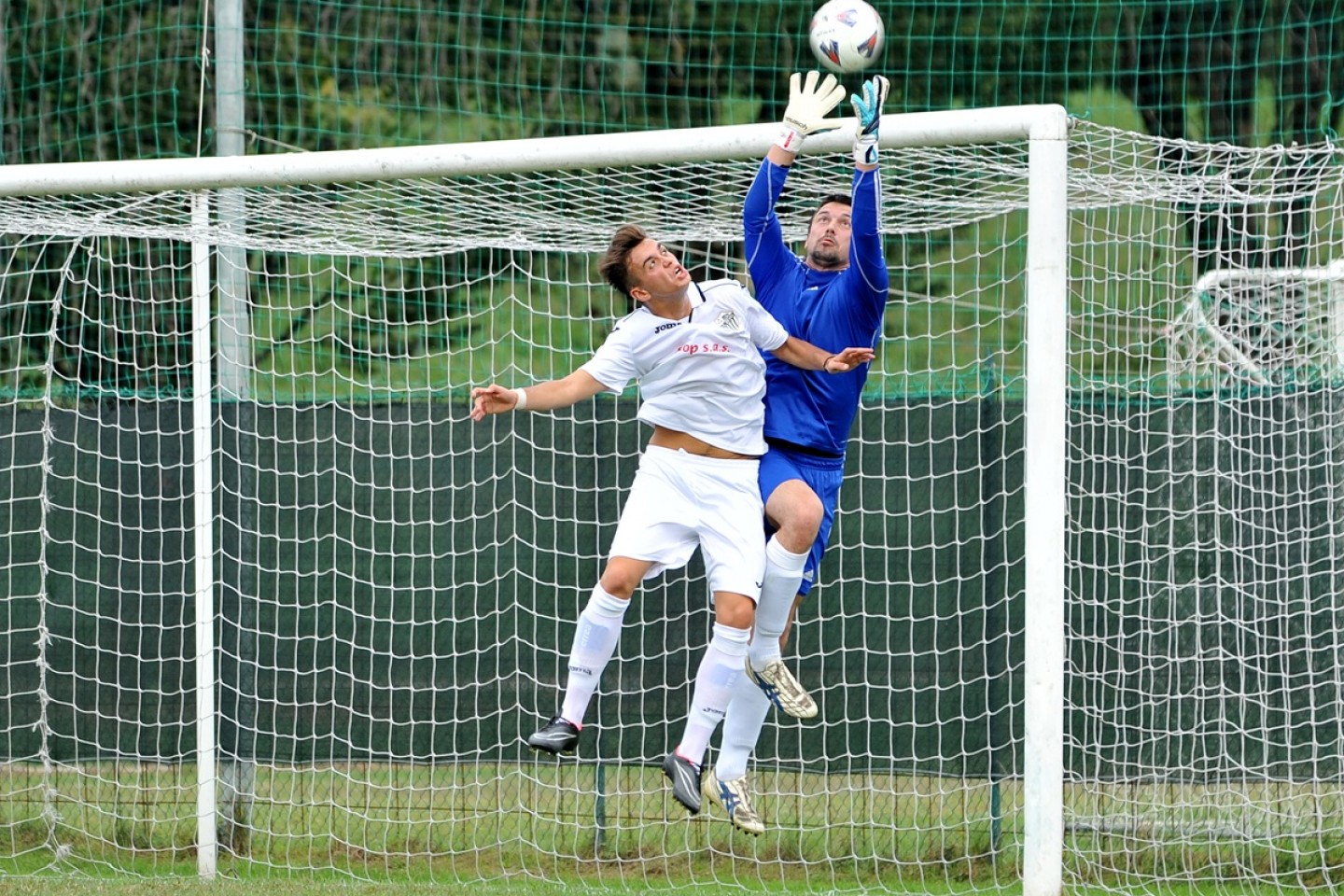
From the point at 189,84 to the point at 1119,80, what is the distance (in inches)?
297

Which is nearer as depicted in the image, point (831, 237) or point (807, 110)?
point (807, 110)

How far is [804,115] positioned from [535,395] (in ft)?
4.48

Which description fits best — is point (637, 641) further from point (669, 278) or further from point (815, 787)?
point (669, 278)

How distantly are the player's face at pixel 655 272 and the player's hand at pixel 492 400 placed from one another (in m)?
0.70

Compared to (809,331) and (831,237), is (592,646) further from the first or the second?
(831,237)

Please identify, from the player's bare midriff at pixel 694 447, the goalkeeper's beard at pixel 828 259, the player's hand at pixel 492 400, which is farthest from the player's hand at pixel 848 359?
the player's hand at pixel 492 400

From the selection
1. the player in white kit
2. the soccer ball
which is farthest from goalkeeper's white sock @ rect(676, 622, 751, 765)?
the soccer ball

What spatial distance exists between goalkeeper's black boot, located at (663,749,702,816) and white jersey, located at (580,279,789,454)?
118 cm

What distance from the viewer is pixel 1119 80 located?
13148 mm

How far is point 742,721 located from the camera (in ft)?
21.7

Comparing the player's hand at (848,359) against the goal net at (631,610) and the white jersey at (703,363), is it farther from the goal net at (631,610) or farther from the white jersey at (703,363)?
the goal net at (631,610)

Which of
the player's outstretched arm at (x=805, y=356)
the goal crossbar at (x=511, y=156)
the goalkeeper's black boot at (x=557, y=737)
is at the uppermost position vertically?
the goal crossbar at (x=511, y=156)

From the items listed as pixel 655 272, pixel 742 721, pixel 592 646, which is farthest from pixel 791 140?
pixel 742 721

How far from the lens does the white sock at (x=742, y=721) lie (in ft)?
21.6
